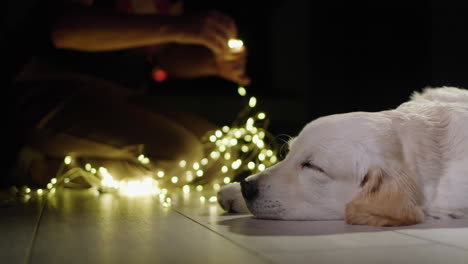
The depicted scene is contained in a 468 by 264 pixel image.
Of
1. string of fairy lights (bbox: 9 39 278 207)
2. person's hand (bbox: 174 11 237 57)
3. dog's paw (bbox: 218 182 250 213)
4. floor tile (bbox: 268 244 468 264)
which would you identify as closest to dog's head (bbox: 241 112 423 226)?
dog's paw (bbox: 218 182 250 213)

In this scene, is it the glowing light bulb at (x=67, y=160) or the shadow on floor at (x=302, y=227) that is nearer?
the shadow on floor at (x=302, y=227)

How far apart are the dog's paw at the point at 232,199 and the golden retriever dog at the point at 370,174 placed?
0.23m

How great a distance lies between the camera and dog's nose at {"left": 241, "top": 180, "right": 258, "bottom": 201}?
1906 millimetres

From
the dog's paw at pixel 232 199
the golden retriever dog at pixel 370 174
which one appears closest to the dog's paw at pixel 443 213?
the golden retriever dog at pixel 370 174

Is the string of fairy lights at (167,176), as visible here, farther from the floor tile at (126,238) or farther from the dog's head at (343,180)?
the dog's head at (343,180)

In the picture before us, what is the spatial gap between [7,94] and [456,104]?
2.64 metres

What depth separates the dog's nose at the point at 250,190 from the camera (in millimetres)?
1906

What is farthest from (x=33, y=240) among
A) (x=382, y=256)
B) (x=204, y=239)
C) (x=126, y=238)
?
(x=382, y=256)

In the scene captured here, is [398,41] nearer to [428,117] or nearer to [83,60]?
[83,60]

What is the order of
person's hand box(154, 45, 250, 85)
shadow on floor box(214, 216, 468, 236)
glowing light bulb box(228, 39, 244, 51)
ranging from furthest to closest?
person's hand box(154, 45, 250, 85) < glowing light bulb box(228, 39, 244, 51) < shadow on floor box(214, 216, 468, 236)

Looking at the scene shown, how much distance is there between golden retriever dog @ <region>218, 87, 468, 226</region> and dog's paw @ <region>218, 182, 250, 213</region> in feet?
0.75

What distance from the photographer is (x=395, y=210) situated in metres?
1.75

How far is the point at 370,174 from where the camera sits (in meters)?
1.79

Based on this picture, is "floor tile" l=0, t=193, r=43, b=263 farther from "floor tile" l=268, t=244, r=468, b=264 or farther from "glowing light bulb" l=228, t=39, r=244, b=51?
"glowing light bulb" l=228, t=39, r=244, b=51
